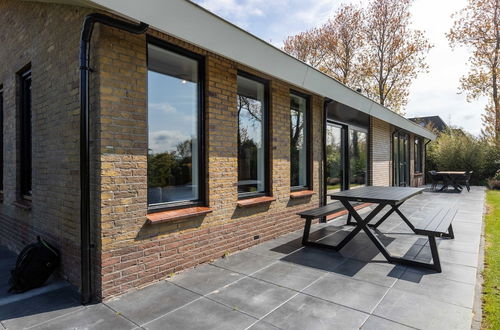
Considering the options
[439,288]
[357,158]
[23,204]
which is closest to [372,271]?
[439,288]

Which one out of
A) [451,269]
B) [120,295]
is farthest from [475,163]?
[120,295]

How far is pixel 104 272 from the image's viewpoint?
2920mm

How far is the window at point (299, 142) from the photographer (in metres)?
5.91

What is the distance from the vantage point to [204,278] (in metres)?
3.46

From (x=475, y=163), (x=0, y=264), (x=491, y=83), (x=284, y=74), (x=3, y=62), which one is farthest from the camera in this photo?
(x=491, y=83)

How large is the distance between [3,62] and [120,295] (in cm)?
476

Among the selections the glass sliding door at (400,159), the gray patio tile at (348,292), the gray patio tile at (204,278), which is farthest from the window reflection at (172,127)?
the glass sliding door at (400,159)

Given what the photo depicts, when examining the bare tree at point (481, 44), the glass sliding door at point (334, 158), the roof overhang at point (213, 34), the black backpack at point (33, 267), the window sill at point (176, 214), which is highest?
the bare tree at point (481, 44)

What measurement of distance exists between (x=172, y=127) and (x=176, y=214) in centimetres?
107

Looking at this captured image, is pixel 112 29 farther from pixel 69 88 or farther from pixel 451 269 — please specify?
pixel 451 269

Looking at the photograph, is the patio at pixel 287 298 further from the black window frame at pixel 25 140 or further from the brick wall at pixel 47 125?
the black window frame at pixel 25 140

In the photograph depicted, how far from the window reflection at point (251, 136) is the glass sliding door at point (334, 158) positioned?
2219 millimetres

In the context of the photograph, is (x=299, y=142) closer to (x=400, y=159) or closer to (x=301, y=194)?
(x=301, y=194)

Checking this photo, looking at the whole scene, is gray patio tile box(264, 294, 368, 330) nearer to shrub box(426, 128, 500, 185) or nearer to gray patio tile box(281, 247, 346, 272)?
gray patio tile box(281, 247, 346, 272)
